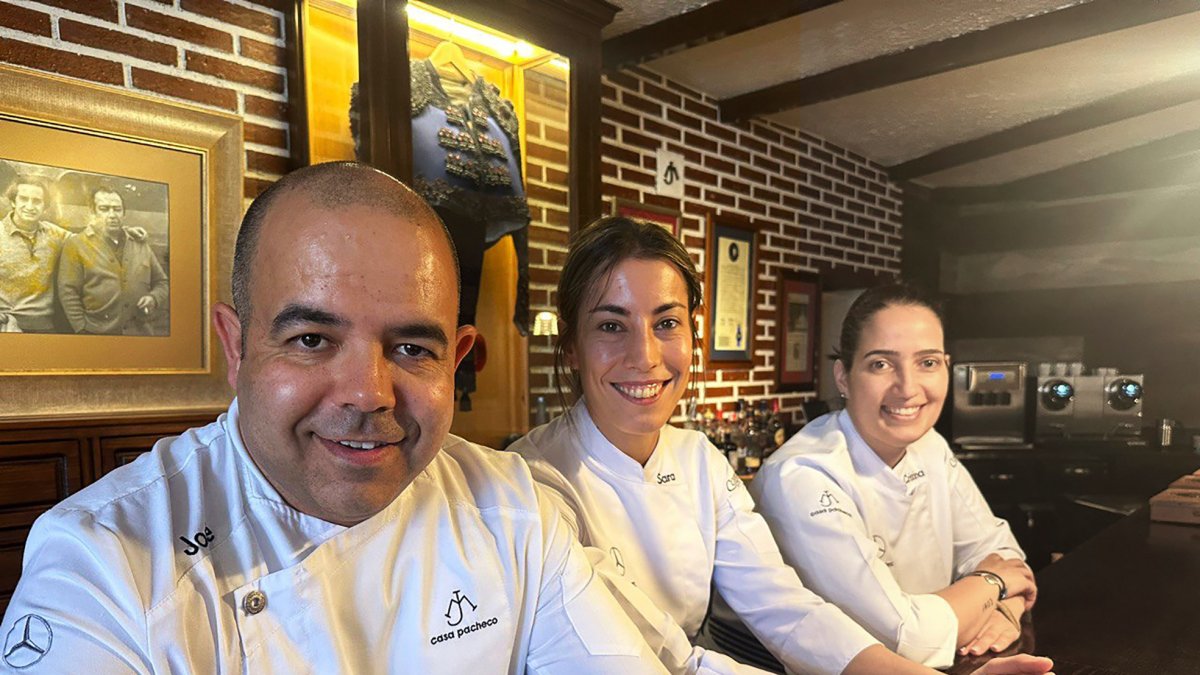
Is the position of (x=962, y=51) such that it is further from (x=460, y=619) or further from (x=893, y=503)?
(x=460, y=619)

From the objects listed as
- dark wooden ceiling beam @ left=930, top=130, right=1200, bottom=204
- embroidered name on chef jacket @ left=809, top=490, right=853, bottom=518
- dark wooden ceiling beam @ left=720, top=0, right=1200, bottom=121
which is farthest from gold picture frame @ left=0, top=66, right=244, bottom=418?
dark wooden ceiling beam @ left=930, top=130, right=1200, bottom=204

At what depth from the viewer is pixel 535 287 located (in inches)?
89.9

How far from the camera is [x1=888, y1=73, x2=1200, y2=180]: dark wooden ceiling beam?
4.37 feet

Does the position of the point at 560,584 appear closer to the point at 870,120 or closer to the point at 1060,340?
the point at 1060,340

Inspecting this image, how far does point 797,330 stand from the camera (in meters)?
1.75

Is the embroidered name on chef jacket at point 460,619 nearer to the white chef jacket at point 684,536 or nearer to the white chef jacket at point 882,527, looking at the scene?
the white chef jacket at point 684,536

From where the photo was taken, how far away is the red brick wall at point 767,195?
1.67 metres

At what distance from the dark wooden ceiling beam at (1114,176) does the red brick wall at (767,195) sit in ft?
0.69

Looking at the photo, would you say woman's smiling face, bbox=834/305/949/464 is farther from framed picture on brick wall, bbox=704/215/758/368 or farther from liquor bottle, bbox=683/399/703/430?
liquor bottle, bbox=683/399/703/430

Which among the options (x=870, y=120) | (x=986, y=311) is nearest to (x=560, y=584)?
(x=986, y=311)

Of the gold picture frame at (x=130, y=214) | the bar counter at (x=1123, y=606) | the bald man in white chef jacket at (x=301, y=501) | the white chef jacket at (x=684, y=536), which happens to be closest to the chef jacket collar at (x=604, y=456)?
the white chef jacket at (x=684, y=536)

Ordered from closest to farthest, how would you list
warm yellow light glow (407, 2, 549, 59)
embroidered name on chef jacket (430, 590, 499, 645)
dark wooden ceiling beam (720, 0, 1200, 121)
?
embroidered name on chef jacket (430, 590, 499, 645) → dark wooden ceiling beam (720, 0, 1200, 121) → warm yellow light glow (407, 2, 549, 59)

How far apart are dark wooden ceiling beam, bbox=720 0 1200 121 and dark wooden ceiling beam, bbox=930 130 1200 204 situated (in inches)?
9.0

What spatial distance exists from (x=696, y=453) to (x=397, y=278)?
843mm
